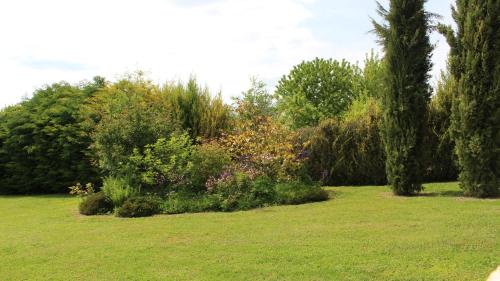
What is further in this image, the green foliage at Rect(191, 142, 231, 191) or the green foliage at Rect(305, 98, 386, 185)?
the green foliage at Rect(305, 98, 386, 185)

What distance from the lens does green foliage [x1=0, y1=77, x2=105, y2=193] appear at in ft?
55.6

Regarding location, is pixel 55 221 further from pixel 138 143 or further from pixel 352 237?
pixel 352 237

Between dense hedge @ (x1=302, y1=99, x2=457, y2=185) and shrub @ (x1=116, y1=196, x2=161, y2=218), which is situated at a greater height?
dense hedge @ (x1=302, y1=99, x2=457, y2=185)

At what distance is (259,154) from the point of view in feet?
43.5

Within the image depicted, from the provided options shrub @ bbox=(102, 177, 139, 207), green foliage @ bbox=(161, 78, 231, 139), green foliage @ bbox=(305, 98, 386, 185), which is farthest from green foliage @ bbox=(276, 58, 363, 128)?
shrub @ bbox=(102, 177, 139, 207)

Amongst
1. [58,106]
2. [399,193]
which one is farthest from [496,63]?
[58,106]

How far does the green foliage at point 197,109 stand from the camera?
57.4 feet

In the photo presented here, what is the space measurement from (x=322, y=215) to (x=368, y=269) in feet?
12.3

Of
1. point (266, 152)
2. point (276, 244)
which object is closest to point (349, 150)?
point (266, 152)

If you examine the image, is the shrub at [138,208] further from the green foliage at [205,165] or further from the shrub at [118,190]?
the green foliage at [205,165]

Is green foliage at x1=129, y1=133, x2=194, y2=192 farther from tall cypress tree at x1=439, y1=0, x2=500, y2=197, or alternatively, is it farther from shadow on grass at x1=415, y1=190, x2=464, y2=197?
tall cypress tree at x1=439, y1=0, x2=500, y2=197

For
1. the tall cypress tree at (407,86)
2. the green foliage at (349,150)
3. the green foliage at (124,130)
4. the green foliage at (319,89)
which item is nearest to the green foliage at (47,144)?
the green foliage at (124,130)

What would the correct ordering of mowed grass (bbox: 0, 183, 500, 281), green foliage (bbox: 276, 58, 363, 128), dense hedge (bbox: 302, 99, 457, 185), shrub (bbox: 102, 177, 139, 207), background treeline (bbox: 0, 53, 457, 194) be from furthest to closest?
1. green foliage (bbox: 276, 58, 363, 128)
2. dense hedge (bbox: 302, 99, 457, 185)
3. background treeline (bbox: 0, 53, 457, 194)
4. shrub (bbox: 102, 177, 139, 207)
5. mowed grass (bbox: 0, 183, 500, 281)

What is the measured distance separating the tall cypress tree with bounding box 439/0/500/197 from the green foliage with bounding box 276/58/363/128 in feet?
62.5
